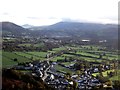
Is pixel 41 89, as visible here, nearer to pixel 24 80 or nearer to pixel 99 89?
pixel 24 80

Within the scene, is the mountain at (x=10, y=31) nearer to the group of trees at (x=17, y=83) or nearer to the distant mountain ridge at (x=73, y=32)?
the distant mountain ridge at (x=73, y=32)

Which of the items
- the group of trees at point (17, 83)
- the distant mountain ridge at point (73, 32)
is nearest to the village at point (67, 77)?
the group of trees at point (17, 83)

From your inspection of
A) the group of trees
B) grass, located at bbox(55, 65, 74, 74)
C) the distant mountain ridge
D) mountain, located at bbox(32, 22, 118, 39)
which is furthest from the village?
the distant mountain ridge

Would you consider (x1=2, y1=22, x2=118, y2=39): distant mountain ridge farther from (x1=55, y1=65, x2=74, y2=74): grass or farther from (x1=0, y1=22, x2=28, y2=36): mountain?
(x1=55, y1=65, x2=74, y2=74): grass

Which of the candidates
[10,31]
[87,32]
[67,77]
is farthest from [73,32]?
[67,77]

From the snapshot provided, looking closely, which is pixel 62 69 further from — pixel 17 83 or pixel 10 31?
pixel 10 31

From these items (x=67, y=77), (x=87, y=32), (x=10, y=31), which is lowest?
(x=67, y=77)

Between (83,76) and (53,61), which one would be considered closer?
(83,76)

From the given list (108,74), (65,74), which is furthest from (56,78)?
(108,74)

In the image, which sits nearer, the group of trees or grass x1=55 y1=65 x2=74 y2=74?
the group of trees

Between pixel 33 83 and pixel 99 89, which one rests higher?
pixel 33 83

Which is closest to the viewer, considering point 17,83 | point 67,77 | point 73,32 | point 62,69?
point 17,83
